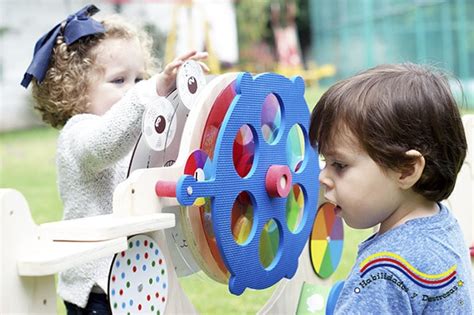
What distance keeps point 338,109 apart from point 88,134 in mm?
624

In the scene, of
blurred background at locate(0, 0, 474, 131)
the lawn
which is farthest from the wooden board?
blurred background at locate(0, 0, 474, 131)

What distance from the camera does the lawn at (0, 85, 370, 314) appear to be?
3139 mm

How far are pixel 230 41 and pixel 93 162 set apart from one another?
15.2 m

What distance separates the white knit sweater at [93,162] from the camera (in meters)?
1.83

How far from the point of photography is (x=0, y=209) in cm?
130

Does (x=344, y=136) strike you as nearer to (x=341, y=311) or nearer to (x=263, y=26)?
(x=341, y=311)

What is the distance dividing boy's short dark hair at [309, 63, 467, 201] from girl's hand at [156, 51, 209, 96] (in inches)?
15.5

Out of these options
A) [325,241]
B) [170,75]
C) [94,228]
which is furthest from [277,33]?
[94,228]

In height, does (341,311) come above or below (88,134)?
below

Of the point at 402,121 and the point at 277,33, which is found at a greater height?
Result: the point at 402,121

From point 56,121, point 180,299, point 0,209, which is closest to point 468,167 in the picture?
point 180,299

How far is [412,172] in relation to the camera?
1.56m

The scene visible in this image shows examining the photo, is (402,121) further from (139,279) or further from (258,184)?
(139,279)

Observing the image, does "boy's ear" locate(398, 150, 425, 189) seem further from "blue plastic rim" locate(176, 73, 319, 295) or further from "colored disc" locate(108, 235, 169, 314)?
"colored disc" locate(108, 235, 169, 314)
